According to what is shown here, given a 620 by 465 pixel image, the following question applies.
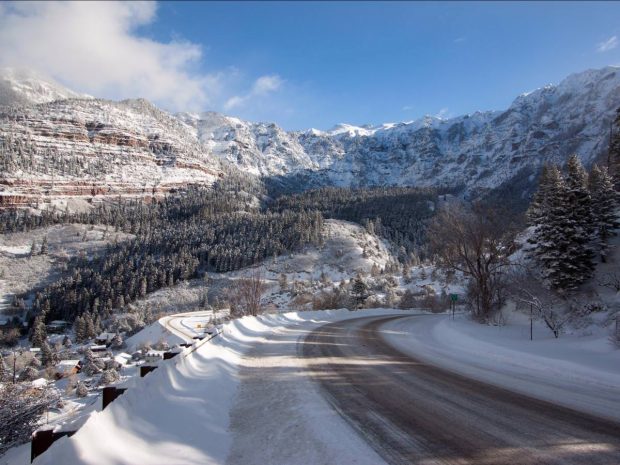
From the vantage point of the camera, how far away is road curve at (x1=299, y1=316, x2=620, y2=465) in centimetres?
509

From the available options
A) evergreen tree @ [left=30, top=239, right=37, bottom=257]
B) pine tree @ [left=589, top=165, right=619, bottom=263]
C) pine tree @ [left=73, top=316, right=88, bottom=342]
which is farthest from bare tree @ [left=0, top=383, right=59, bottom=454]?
evergreen tree @ [left=30, top=239, right=37, bottom=257]

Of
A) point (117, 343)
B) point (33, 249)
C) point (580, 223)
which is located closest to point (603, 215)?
point (580, 223)

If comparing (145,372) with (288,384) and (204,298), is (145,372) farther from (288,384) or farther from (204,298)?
(204,298)

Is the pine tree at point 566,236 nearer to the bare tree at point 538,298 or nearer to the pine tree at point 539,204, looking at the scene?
the pine tree at point 539,204

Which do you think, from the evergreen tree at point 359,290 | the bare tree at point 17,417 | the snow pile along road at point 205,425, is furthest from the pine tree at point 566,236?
the evergreen tree at point 359,290

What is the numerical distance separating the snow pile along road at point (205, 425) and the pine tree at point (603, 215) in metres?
22.5

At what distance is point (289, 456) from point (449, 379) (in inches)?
241

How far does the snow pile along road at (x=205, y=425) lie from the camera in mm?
4602

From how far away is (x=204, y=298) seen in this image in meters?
118

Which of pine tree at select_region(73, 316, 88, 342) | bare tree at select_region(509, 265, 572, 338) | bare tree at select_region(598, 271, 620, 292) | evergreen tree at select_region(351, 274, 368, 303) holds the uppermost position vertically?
bare tree at select_region(598, 271, 620, 292)

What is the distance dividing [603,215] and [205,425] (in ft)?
91.7

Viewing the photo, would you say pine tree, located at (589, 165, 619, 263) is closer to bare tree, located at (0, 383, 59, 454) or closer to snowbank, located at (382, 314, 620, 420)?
snowbank, located at (382, 314, 620, 420)

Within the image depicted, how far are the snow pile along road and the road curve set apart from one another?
519 mm

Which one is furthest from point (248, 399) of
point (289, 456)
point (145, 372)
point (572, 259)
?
point (572, 259)
